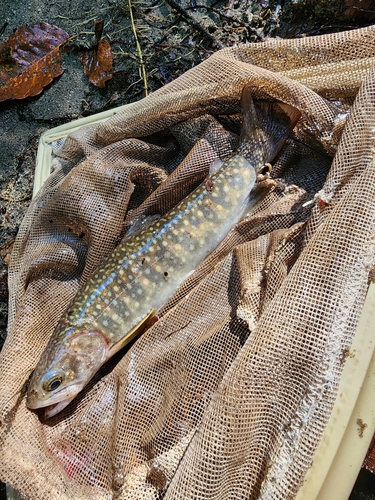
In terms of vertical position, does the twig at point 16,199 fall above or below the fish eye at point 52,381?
above

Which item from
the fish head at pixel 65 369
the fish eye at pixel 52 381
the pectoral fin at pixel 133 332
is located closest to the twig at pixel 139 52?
the pectoral fin at pixel 133 332

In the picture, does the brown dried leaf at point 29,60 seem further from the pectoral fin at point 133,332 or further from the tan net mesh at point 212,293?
the pectoral fin at point 133,332

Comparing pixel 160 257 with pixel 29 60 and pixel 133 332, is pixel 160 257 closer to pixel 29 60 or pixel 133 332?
pixel 133 332

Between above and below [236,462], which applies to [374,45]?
above

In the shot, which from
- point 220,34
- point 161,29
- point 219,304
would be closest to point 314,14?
point 220,34

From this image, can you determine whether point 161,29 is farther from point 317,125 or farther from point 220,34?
point 317,125

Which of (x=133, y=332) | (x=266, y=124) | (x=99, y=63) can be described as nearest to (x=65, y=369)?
(x=133, y=332)
